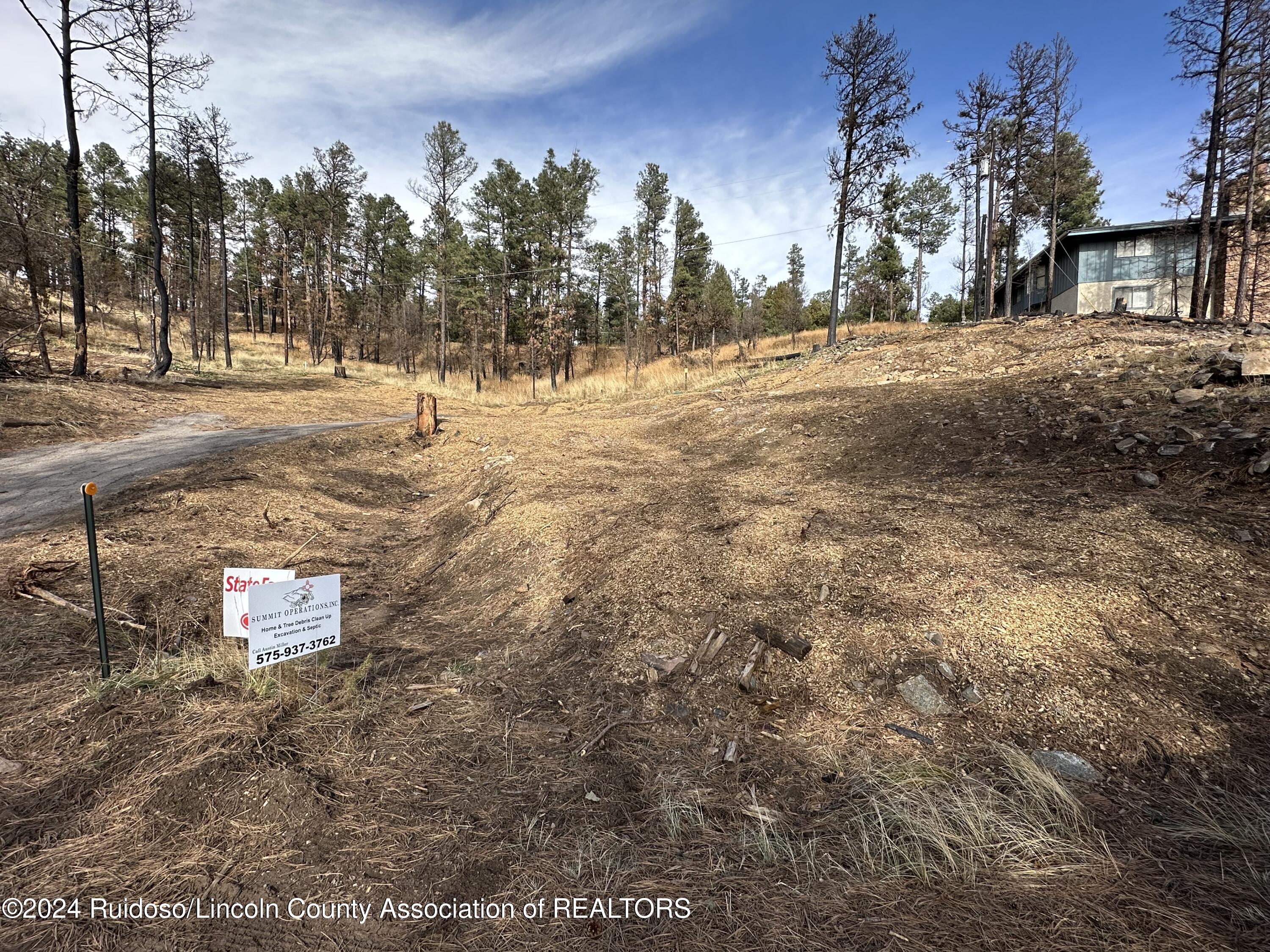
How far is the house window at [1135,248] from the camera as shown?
Result: 25406 millimetres

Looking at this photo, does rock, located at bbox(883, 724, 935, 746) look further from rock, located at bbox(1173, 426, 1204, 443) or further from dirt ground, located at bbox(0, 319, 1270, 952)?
rock, located at bbox(1173, 426, 1204, 443)

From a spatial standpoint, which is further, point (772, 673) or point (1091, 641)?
point (772, 673)

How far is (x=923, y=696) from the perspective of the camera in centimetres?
277

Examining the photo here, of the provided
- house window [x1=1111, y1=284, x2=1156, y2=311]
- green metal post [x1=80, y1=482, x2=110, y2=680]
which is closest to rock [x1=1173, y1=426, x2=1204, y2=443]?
green metal post [x1=80, y1=482, x2=110, y2=680]

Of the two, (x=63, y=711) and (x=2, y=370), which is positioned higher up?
(x=2, y=370)

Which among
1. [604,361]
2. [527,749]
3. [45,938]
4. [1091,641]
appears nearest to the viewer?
[45,938]

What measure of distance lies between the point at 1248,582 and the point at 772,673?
2853mm

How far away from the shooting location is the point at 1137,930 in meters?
1.57

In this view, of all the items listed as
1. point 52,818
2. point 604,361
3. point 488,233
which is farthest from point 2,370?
point 604,361

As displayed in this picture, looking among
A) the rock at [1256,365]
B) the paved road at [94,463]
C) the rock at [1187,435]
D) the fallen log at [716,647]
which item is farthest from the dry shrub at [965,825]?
the paved road at [94,463]

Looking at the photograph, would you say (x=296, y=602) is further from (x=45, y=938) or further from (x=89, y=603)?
(x=89, y=603)

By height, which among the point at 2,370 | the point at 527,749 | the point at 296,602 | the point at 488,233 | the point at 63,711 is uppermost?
the point at 488,233

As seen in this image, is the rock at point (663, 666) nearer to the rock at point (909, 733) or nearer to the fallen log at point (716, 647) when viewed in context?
the fallen log at point (716, 647)

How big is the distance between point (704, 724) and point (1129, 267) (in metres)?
34.8
